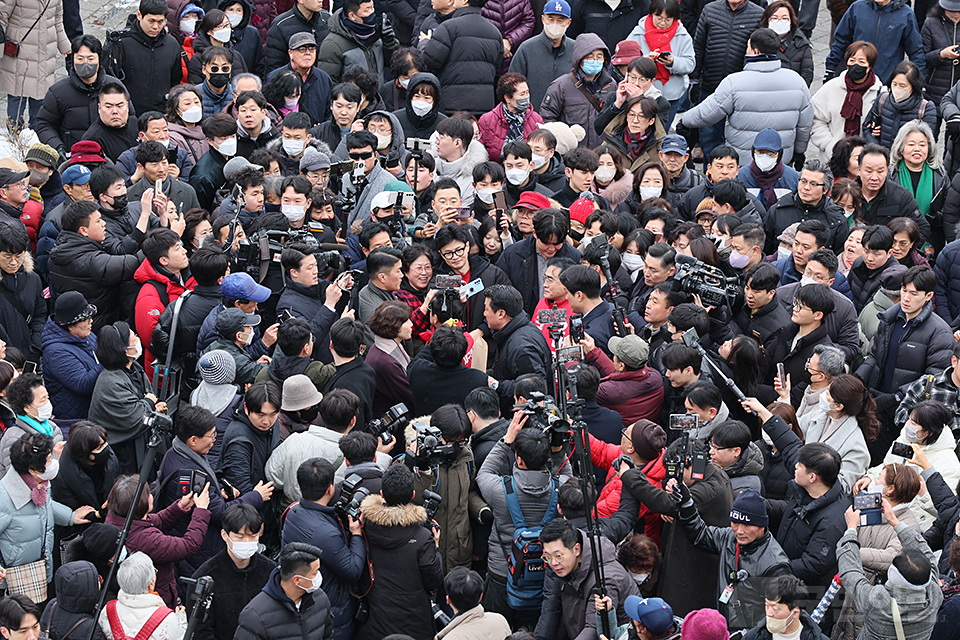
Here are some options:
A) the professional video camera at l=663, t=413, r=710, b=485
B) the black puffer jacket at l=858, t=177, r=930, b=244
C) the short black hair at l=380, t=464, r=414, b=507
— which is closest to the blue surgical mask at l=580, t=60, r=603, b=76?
the black puffer jacket at l=858, t=177, r=930, b=244

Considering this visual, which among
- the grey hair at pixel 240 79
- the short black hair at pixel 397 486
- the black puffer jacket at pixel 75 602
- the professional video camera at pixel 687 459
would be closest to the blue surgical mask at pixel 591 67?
the grey hair at pixel 240 79

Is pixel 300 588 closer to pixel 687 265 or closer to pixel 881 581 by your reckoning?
pixel 881 581

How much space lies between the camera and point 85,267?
8172 millimetres

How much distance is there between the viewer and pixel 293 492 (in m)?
6.78

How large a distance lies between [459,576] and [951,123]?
694cm

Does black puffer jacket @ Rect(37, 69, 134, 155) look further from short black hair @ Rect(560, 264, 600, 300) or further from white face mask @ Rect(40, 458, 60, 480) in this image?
short black hair @ Rect(560, 264, 600, 300)

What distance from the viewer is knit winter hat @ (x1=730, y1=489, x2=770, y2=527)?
5941 millimetres

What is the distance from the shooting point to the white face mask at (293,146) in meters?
9.68

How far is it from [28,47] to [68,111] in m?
1.70

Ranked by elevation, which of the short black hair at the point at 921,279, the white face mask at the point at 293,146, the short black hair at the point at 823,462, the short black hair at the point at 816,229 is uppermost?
the short black hair at the point at 921,279

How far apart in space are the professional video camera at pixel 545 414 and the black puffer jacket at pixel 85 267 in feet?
10.8

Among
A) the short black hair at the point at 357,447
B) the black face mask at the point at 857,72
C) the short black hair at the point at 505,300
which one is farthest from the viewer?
the black face mask at the point at 857,72

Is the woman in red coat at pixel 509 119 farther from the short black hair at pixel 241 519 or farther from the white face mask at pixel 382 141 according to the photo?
the short black hair at pixel 241 519

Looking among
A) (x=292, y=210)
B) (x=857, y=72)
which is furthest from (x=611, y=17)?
(x=292, y=210)
